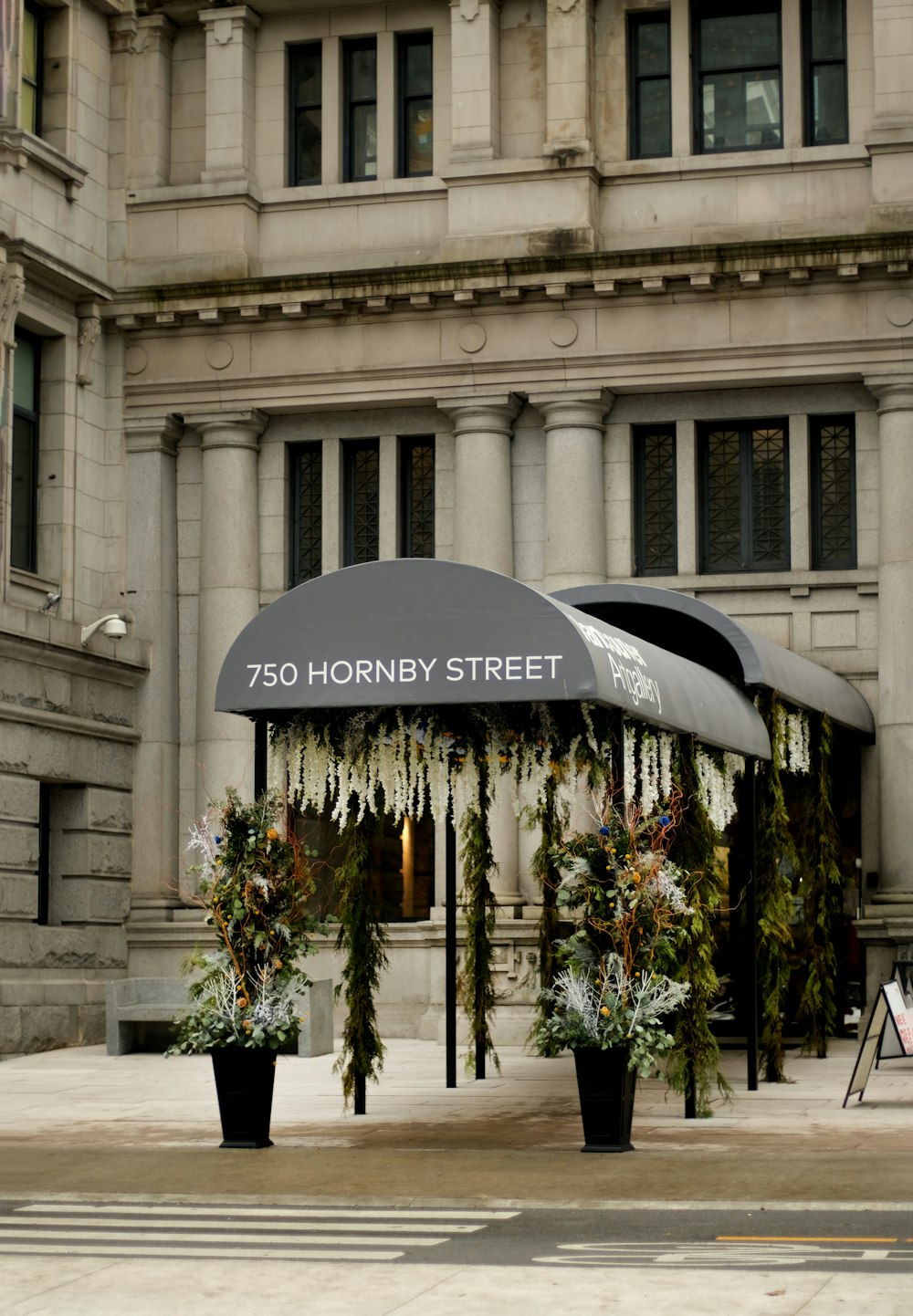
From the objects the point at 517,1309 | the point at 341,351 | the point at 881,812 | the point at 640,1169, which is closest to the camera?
the point at 517,1309

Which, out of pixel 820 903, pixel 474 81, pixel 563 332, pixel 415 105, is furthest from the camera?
pixel 415 105

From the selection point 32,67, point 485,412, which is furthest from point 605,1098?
point 32,67

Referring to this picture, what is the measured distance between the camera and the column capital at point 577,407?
28.5m

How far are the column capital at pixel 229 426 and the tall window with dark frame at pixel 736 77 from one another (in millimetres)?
7277

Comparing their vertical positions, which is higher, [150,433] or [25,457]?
[150,433]

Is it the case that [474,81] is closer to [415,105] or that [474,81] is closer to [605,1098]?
[415,105]

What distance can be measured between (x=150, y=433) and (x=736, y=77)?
9647mm

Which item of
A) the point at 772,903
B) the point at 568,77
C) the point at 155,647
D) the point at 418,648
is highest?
the point at 568,77

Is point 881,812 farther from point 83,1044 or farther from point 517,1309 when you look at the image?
point 517,1309

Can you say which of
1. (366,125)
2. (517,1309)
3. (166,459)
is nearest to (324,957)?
(166,459)

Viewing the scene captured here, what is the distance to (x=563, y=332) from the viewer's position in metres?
28.6

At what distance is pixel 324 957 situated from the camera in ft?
95.1

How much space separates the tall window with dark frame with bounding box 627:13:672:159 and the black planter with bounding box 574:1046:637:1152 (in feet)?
55.4

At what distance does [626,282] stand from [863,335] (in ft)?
10.6
